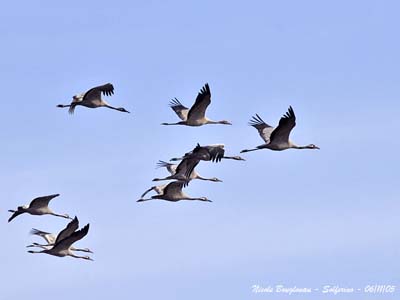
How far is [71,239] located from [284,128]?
7039mm

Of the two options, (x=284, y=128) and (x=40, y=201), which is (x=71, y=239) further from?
(x=284, y=128)

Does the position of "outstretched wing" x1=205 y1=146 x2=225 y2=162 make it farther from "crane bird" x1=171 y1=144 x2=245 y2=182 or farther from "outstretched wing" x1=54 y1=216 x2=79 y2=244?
"outstretched wing" x1=54 y1=216 x2=79 y2=244

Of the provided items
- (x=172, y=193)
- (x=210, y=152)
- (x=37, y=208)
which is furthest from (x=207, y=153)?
(x=37, y=208)

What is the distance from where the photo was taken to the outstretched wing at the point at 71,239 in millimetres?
57250

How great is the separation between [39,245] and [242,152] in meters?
6.78

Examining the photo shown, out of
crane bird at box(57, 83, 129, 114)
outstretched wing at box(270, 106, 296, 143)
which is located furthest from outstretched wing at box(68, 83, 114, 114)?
outstretched wing at box(270, 106, 296, 143)

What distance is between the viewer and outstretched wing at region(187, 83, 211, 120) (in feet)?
200

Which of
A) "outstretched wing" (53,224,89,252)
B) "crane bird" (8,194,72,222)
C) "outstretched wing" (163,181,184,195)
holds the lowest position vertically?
"outstretched wing" (53,224,89,252)

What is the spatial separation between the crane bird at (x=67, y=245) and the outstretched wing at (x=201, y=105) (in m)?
5.49

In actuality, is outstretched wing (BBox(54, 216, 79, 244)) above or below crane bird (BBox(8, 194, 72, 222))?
below

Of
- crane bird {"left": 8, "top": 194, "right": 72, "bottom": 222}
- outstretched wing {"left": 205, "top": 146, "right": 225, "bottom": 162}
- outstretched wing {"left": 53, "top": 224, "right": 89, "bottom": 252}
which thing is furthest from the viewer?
crane bird {"left": 8, "top": 194, "right": 72, "bottom": 222}

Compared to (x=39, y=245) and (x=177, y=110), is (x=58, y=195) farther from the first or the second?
(x=177, y=110)

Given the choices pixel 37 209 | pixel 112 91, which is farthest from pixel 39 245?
pixel 112 91

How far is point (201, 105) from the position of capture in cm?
6181
